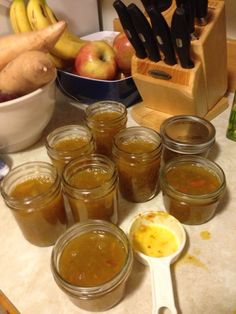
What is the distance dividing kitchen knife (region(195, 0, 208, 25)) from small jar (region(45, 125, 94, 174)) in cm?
31

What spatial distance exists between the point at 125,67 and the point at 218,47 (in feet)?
0.74

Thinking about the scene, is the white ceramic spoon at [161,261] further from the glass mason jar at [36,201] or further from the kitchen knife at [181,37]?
the kitchen knife at [181,37]

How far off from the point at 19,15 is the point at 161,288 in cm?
69

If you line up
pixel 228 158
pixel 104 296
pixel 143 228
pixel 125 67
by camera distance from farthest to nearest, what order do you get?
1. pixel 125 67
2. pixel 228 158
3. pixel 143 228
4. pixel 104 296

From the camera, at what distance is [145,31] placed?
0.59 m

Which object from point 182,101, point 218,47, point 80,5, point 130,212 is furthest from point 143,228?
point 80,5

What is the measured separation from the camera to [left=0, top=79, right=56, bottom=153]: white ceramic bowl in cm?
58

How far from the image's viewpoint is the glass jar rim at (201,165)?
49cm

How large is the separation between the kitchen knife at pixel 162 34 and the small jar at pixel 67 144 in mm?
207

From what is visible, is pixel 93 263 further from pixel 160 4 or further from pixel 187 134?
pixel 160 4

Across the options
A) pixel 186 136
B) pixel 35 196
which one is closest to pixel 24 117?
pixel 35 196

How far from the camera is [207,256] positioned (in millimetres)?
484

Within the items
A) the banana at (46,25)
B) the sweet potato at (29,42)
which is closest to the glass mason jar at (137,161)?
the sweet potato at (29,42)

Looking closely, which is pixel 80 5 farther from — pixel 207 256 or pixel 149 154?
pixel 207 256
